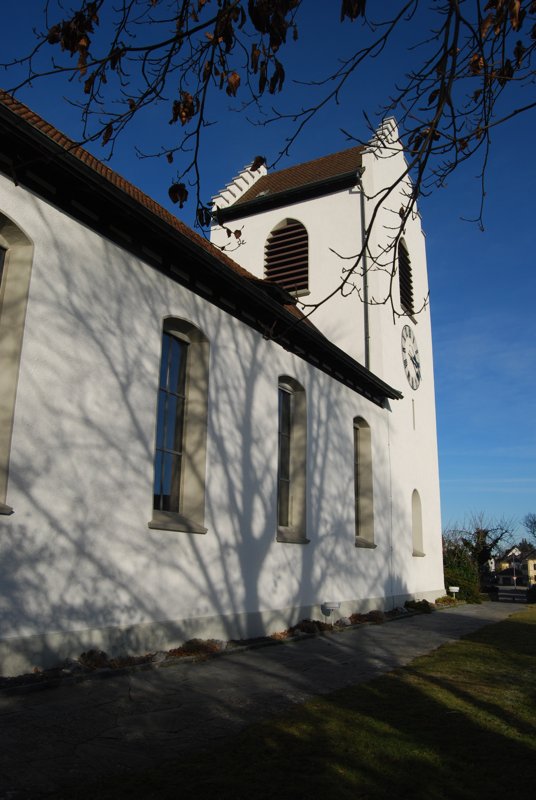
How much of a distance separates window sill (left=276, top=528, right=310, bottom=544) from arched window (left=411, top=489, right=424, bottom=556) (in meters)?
8.55

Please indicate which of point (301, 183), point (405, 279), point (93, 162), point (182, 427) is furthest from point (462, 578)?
point (93, 162)

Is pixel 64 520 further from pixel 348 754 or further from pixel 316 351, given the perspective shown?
pixel 316 351

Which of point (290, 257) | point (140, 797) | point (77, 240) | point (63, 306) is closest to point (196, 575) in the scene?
point (63, 306)

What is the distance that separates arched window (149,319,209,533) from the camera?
9.41 metres

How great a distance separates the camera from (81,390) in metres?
7.65

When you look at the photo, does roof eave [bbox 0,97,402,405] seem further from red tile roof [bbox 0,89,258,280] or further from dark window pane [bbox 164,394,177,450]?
dark window pane [bbox 164,394,177,450]

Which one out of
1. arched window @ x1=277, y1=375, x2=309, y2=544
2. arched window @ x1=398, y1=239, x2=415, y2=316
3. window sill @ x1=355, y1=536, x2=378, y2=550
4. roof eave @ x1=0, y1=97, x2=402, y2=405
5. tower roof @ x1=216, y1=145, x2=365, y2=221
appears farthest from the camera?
arched window @ x1=398, y1=239, x2=415, y2=316

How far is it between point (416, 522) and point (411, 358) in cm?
515

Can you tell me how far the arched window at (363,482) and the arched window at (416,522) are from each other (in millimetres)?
4187

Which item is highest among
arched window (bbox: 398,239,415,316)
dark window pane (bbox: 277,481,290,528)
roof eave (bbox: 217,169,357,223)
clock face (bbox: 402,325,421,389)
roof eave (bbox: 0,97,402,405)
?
roof eave (bbox: 217,169,357,223)

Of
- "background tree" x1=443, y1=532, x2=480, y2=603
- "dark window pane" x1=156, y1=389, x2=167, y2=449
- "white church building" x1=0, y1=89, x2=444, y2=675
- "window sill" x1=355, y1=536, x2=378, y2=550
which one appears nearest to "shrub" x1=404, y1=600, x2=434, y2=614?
"white church building" x1=0, y1=89, x2=444, y2=675

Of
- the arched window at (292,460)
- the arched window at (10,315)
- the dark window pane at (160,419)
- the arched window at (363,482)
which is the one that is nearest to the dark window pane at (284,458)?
the arched window at (292,460)

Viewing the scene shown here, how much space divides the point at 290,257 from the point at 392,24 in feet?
53.6

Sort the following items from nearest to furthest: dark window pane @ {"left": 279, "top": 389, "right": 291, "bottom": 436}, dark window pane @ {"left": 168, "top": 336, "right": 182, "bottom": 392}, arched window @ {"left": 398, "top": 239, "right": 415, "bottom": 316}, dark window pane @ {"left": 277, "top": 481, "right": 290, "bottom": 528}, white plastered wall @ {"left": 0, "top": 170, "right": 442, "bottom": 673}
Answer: white plastered wall @ {"left": 0, "top": 170, "right": 442, "bottom": 673}, dark window pane @ {"left": 168, "top": 336, "right": 182, "bottom": 392}, dark window pane @ {"left": 277, "top": 481, "right": 290, "bottom": 528}, dark window pane @ {"left": 279, "top": 389, "right": 291, "bottom": 436}, arched window @ {"left": 398, "top": 239, "right": 415, "bottom": 316}
